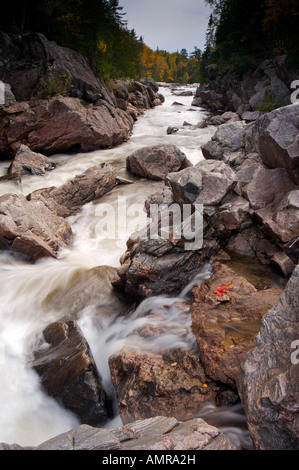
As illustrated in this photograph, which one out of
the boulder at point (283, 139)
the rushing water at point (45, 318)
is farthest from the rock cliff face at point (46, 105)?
the boulder at point (283, 139)

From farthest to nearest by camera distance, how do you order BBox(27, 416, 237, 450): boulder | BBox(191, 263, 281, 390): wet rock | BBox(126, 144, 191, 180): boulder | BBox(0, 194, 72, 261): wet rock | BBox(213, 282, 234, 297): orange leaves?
BBox(126, 144, 191, 180): boulder → BBox(0, 194, 72, 261): wet rock → BBox(213, 282, 234, 297): orange leaves → BBox(191, 263, 281, 390): wet rock → BBox(27, 416, 237, 450): boulder

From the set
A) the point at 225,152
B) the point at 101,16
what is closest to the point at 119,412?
the point at 225,152

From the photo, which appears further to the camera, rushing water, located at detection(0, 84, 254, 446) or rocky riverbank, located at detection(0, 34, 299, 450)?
rushing water, located at detection(0, 84, 254, 446)

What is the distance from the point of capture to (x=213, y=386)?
141 inches

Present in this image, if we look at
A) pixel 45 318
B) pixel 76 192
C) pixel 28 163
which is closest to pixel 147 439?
pixel 45 318

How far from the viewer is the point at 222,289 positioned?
4922 mm

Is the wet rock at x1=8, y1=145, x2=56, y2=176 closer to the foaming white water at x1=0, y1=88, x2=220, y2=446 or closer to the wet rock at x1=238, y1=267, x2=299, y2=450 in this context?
the foaming white water at x1=0, y1=88, x2=220, y2=446

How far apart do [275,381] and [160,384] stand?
1585 millimetres

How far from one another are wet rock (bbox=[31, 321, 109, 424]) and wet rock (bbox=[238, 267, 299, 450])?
85.2 inches

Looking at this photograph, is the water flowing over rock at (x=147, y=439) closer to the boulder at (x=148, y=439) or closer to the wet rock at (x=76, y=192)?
the boulder at (x=148, y=439)

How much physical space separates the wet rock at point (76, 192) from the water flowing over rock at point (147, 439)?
7.38 metres

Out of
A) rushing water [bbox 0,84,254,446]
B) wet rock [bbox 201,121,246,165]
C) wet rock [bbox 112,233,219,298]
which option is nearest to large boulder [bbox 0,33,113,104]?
rushing water [bbox 0,84,254,446]

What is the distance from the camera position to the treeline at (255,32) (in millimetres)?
19297

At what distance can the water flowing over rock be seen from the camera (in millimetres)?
2432
